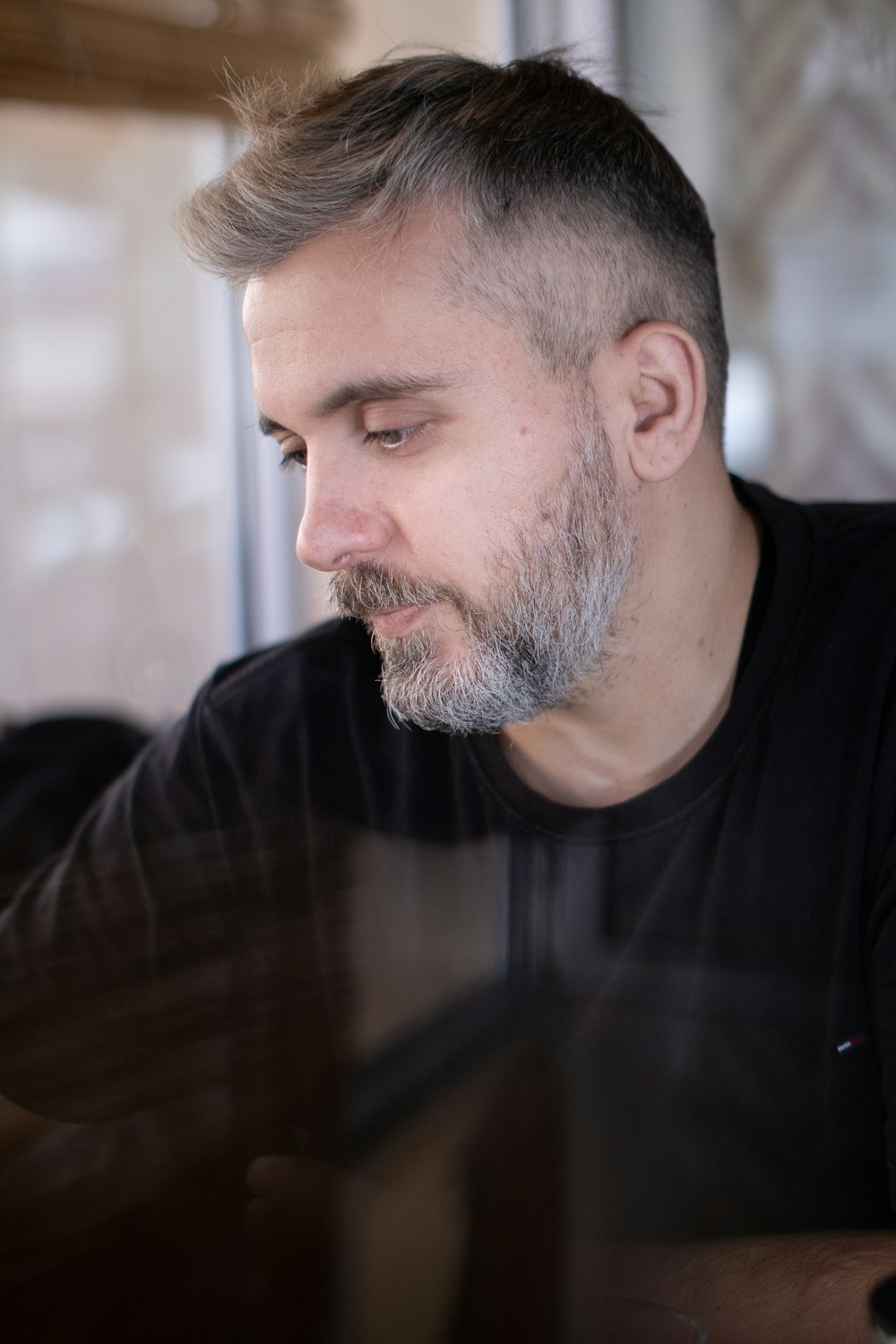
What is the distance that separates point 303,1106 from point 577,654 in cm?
43

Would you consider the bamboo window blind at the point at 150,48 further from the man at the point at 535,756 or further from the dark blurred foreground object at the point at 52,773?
the dark blurred foreground object at the point at 52,773

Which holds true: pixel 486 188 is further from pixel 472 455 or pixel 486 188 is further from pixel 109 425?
pixel 109 425

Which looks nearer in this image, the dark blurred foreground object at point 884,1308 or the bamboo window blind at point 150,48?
the dark blurred foreground object at point 884,1308

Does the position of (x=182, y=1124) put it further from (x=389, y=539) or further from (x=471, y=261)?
(x=471, y=261)

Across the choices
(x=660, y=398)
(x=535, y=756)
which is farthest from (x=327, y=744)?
(x=660, y=398)

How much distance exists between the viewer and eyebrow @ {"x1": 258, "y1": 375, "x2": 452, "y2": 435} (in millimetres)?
771

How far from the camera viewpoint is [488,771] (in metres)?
0.89

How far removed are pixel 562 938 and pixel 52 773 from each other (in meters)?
0.51

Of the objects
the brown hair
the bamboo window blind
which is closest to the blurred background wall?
the bamboo window blind

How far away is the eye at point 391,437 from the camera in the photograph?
788mm

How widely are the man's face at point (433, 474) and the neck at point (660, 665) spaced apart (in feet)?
0.17

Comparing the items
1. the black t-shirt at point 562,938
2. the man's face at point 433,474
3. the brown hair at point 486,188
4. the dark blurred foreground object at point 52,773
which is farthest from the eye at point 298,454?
the dark blurred foreground object at point 52,773

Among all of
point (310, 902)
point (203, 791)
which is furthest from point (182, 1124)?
point (203, 791)

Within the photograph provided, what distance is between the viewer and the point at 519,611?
2.76 ft
